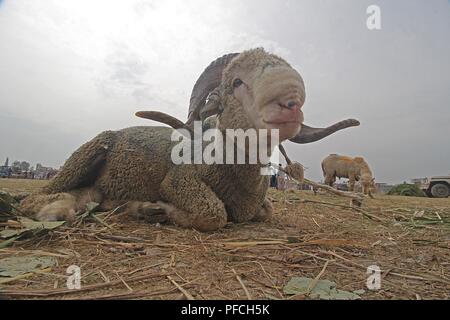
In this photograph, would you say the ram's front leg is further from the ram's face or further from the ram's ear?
the ram's face

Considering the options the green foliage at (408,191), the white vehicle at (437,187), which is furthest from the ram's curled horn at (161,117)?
the white vehicle at (437,187)

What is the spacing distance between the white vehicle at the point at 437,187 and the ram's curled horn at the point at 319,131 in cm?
1969

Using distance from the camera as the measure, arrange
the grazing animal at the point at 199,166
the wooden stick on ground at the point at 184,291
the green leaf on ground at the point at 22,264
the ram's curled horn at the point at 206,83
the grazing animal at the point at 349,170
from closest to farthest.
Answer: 1. the wooden stick on ground at the point at 184,291
2. the green leaf on ground at the point at 22,264
3. the grazing animal at the point at 199,166
4. the ram's curled horn at the point at 206,83
5. the grazing animal at the point at 349,170

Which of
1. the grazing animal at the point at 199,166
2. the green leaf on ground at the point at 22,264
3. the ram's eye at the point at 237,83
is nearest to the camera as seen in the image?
the green leaf on ground at the point at 22,264

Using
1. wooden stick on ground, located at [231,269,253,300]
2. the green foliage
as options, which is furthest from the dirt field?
the green foliage

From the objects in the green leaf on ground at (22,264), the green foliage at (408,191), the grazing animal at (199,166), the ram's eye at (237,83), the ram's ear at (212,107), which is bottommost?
the green foliage at (408,191)

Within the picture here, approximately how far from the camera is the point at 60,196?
2.90 m

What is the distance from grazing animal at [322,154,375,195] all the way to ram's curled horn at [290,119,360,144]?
10.1m

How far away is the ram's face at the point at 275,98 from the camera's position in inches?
88.8

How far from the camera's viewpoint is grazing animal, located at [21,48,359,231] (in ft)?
7.84

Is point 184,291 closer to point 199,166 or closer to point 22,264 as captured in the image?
point 22,264

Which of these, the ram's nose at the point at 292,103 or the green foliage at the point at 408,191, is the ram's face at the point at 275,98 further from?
the green foliage at the point at 408,191
